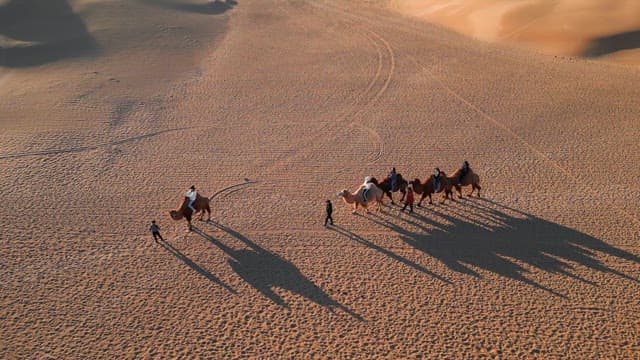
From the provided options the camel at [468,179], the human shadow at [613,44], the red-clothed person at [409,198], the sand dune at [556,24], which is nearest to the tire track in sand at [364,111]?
the red-clothed person at [409,198]

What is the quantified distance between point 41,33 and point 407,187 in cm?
2506

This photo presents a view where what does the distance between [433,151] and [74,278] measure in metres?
12.6

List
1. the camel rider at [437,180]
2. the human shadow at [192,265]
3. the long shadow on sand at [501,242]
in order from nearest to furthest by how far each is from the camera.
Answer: the human shadow at [192,265]
the long shadow on sand at [501,242]
the camel rider at [437,180]

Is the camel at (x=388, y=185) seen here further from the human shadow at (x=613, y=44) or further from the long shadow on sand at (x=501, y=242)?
the human shadow at (x=613, y=44)

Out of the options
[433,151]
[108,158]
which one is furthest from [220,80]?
[433,151]

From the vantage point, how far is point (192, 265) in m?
14.3

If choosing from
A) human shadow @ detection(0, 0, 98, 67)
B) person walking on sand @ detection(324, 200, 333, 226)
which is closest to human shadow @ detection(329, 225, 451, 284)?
person walking on sand @ detection(324, 200, 333, 226)

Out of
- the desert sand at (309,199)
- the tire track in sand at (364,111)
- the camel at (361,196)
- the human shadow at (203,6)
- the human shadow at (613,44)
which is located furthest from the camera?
the human shadow at (203,6)

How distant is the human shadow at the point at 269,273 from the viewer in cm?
1313

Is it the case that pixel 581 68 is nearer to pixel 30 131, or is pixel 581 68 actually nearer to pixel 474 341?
pixel 474 341

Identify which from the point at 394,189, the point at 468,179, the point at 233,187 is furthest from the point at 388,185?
the point at 233,187

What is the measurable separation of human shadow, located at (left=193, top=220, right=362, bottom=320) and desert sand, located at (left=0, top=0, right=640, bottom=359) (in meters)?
0.07

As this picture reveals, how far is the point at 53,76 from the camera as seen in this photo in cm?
2598

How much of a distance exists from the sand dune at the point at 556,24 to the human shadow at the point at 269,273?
67.8ft
